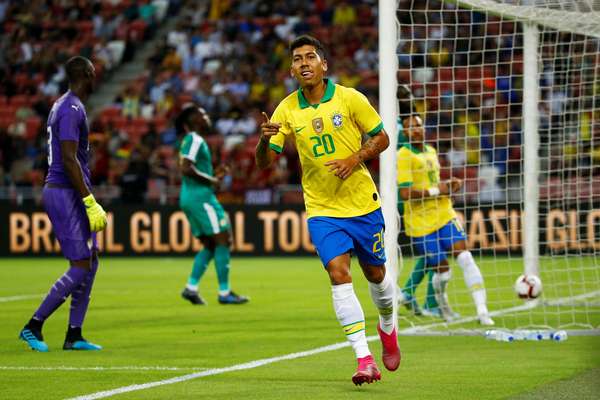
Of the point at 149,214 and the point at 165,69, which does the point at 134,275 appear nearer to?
the point at 149,214

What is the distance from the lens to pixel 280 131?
25.3 feet

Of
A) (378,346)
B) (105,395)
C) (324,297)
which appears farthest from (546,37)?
(105,395)

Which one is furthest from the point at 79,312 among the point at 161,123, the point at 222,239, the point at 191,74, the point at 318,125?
the point at 191,74

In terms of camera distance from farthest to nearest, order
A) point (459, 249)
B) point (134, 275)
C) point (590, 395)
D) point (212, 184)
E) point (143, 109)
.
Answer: point (143, 109) → point (134, 275) → point (212, 184) → point (459, 249) → point (590, 395)

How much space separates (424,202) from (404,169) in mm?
577

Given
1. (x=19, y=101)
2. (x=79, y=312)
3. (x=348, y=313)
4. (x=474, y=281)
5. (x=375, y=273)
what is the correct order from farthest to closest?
(x=19, y=101) → (x=474, y=281) → (x=79, y=312) → (x=375, y=273) → (x=348, y=313)

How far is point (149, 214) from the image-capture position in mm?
24266

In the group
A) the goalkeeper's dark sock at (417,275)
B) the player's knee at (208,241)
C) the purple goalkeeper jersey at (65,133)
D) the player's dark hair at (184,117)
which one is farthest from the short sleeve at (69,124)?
the player's knee at (208,241)

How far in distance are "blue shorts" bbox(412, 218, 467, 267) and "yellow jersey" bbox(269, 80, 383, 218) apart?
3940 millimetres

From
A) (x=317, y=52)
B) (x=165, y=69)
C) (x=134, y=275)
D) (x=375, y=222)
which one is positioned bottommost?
(x=134, y=275)

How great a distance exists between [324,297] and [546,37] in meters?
4.30

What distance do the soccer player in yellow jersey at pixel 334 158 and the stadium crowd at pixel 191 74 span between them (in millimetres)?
14194

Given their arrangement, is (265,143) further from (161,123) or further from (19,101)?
(19,101)

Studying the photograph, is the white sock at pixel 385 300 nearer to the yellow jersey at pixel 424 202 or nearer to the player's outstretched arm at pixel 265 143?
the player's outstretched arm at pixel 265 143
